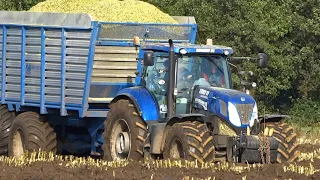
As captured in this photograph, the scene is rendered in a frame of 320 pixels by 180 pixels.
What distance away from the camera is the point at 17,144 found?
1642 cm

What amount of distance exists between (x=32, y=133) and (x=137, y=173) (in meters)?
4.94

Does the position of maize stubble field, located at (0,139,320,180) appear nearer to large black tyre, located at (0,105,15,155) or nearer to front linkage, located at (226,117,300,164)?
front linkage, located at (226,117,300,164)

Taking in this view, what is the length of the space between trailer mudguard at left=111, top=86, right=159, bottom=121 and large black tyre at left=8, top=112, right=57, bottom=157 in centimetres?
252

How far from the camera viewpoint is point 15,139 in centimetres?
1641

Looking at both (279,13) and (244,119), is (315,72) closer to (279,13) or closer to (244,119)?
(279,13)

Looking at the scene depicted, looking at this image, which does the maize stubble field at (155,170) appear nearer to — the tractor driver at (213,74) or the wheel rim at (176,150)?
the wheel rim at (176,150)

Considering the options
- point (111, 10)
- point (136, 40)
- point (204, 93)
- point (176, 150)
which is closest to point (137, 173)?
point (176, 150)

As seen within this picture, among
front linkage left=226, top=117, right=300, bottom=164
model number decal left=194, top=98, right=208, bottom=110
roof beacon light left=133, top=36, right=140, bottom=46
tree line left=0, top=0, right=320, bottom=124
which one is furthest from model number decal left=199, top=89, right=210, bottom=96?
tree line left=0, top=0, right=320, bottom=124

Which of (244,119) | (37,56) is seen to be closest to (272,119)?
(244,119)

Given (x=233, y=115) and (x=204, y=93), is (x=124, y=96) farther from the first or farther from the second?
(x=233, y=115)

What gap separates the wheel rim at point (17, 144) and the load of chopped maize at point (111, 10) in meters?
2.55

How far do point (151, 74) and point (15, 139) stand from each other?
12.6ft

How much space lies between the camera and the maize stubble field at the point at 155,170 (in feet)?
36.2

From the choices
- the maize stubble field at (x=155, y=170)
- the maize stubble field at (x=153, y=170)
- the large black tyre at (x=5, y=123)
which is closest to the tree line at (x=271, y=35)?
the large black tyre at (x=5, y=123)
